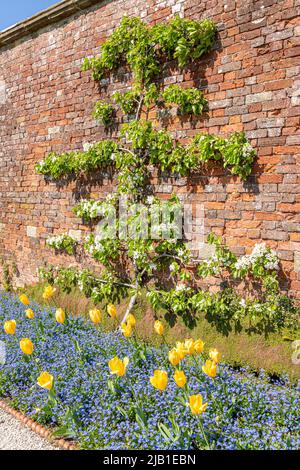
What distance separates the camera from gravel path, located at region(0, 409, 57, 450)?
2742 millimetres

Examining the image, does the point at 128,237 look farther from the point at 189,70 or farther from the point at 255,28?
the point at 255,28

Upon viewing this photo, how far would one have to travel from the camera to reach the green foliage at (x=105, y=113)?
5.38 meters

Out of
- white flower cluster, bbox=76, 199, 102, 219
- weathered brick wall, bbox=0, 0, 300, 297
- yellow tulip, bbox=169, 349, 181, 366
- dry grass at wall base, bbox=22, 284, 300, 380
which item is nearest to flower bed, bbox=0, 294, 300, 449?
dry grass at wall base, bbox=22, 284, 300, 380

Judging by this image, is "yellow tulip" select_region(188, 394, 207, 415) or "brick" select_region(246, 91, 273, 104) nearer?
"yellow tulip" select_region(188, 394, 207, 415)

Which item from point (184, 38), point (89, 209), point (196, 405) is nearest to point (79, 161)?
point (89, 209)

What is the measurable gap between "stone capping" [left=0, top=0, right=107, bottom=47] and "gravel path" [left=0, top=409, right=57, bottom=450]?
17.6 feet

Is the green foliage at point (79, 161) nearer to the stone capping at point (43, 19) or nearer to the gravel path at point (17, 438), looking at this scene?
the stone capping at point (43, 19)

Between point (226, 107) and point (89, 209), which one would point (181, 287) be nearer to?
point (89, 209)

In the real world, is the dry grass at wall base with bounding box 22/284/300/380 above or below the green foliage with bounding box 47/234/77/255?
below

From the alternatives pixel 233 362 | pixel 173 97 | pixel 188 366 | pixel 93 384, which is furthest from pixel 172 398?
pixel 173 97

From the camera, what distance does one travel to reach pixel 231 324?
4133mm

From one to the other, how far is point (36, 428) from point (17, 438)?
0.14m

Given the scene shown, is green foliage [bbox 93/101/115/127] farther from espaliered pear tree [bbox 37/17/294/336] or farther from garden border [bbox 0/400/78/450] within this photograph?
garden border [bbox 0/400/78/450]

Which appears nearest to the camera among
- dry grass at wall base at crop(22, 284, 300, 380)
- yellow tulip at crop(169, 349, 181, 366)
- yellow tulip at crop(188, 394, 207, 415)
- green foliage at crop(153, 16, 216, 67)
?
yellow tulip at crop(188, 394, 207, 415)
